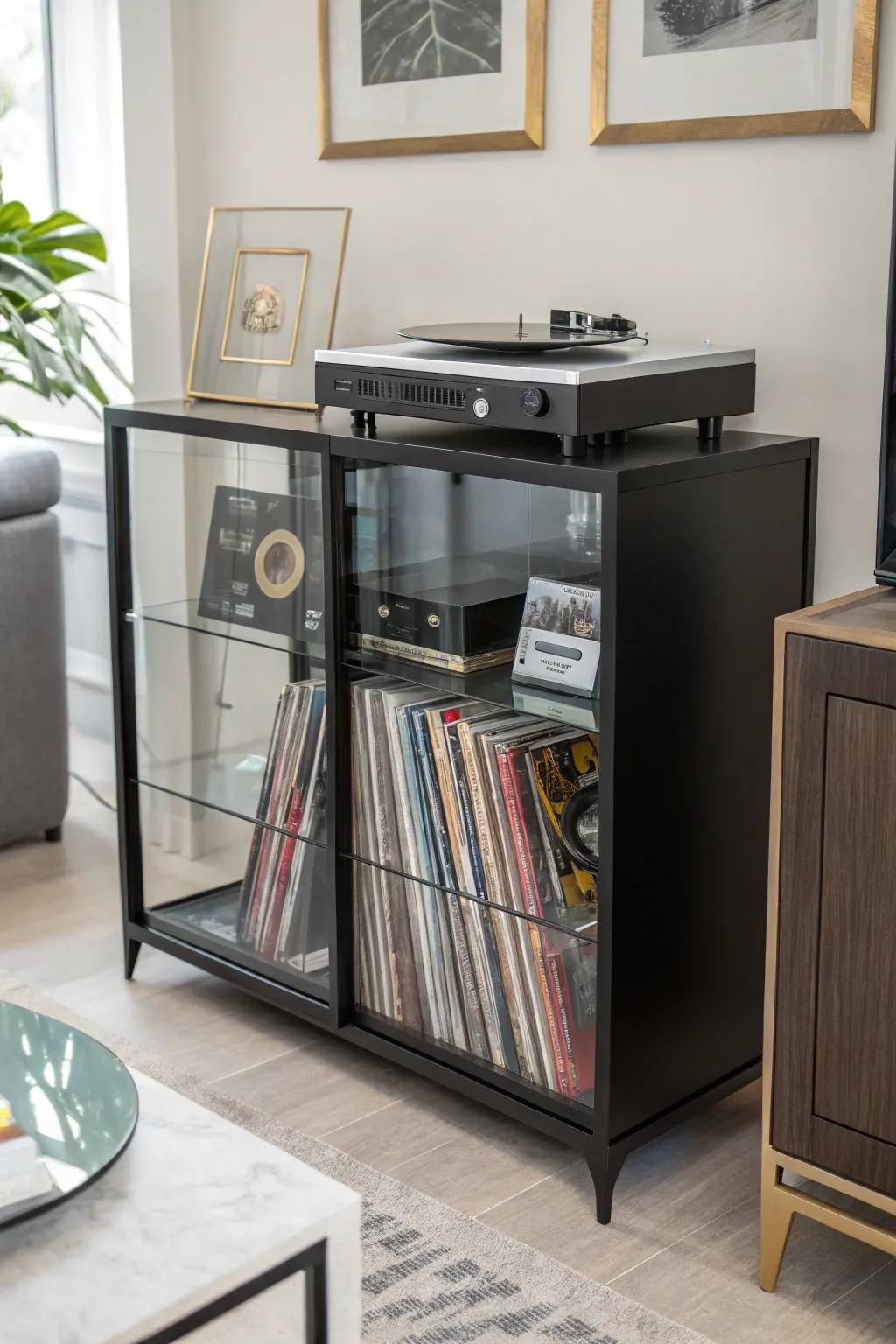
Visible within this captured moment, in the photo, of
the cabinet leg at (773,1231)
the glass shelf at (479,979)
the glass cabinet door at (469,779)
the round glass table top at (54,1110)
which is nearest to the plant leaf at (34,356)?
the glass cabinet door at (469,779)

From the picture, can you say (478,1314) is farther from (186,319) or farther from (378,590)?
(186,319)

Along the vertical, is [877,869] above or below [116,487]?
below

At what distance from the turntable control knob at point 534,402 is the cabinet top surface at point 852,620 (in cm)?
40

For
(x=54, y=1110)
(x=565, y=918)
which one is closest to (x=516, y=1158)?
(x=565, y=918)

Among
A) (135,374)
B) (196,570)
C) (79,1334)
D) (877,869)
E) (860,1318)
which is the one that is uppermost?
(135,374)

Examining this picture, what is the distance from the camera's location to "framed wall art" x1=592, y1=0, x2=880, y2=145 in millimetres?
1811

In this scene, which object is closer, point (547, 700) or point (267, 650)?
point (547, 700)

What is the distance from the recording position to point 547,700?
6.13 ft

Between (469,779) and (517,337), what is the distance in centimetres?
58

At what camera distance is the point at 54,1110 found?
1308 millimetres

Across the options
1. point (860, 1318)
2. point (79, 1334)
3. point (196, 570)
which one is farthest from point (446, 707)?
point (79, 1334)

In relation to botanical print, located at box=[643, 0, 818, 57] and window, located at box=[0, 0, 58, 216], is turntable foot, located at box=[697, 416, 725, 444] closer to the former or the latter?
botanical print, located at box=[643, 0, 818, 57]

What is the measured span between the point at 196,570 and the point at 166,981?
71 cm

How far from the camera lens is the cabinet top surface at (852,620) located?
1.48 meters
